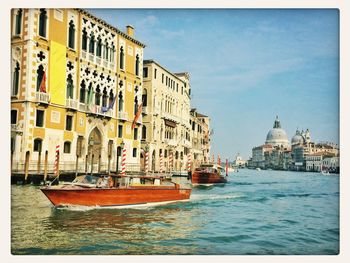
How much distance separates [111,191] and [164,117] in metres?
10.7

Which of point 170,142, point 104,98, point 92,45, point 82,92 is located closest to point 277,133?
point 104,98

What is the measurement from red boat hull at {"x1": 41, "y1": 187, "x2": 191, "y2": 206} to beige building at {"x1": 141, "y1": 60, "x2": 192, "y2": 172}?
752 centimetres

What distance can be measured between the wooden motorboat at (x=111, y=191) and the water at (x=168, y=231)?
20 centimetres

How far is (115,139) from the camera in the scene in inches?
462

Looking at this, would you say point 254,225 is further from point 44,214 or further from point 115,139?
point 115,139

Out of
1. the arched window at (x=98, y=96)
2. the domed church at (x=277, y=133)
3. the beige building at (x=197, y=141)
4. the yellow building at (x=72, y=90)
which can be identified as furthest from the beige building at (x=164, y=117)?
the domed church at (x=277, y=133)

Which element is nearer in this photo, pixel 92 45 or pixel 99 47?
pixel 92 45

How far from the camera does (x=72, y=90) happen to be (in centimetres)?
1003

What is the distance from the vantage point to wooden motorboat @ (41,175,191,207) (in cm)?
693

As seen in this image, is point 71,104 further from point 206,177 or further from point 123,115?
point 206,177

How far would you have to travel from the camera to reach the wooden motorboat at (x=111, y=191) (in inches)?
273

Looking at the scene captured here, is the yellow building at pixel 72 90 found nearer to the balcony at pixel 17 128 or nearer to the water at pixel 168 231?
the balcony at pixel 17 128

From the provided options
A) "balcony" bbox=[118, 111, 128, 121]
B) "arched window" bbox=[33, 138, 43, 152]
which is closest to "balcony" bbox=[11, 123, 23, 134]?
"arched window" bbox=[33, 138, 43, 152]

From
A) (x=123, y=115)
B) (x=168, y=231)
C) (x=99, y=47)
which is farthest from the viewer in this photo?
(x=123, y=115)
